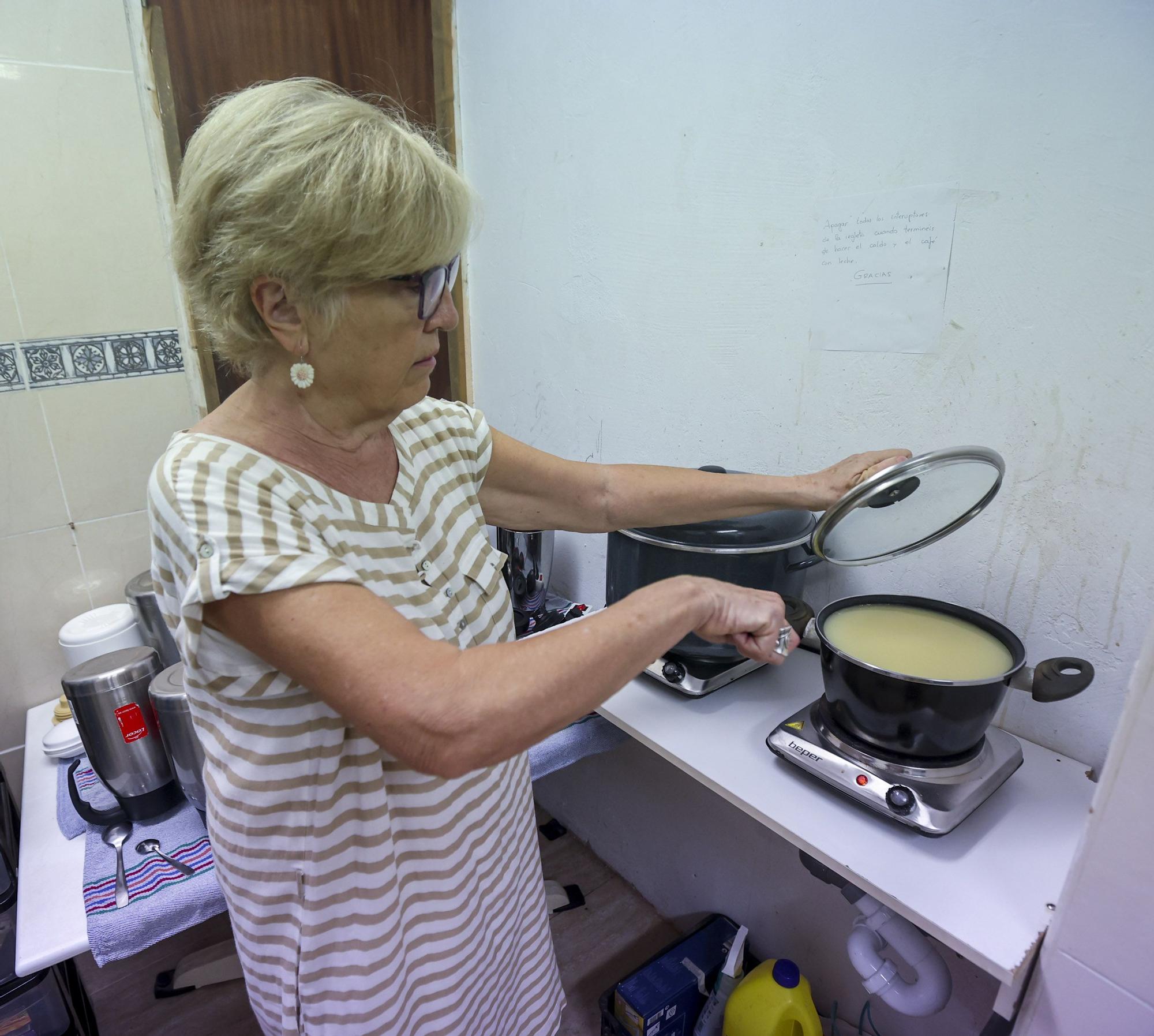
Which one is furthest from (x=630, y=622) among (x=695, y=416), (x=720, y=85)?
(x=720, y=85)

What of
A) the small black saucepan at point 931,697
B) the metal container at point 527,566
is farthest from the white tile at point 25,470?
the small black saucepan at point 931,697

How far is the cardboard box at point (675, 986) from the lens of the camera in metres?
1.31

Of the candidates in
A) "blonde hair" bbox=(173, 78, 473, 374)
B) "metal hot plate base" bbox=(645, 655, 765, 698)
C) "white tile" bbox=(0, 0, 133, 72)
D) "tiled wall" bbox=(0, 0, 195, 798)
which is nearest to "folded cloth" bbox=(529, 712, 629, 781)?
"metal hot plate base" bbox=(645, 655, 765, 698)

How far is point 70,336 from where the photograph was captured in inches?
57.6

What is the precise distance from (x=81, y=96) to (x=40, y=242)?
0.30 m

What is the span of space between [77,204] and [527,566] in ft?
3.90

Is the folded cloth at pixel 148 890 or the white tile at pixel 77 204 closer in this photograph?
the folded cloth at pixel 148 890

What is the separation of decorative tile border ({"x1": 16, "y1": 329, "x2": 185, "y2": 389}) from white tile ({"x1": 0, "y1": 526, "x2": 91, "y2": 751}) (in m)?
0.34

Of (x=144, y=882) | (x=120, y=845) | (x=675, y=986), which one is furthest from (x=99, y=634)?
Result: (x=675, y=986)

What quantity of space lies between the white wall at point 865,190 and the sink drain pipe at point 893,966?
0.33m

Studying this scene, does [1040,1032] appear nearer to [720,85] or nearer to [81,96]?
[720,85]

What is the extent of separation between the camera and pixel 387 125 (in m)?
0.66

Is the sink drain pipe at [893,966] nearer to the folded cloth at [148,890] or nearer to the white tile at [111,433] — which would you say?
the folded cloth at [148,890]

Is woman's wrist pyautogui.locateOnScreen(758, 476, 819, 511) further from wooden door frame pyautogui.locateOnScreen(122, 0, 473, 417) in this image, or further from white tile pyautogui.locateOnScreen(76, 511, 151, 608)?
white tile pyautogui.locateOnScreen(76, 511, 151, 608)
